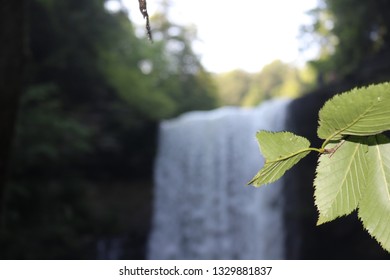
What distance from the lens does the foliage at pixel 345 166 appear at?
20cm

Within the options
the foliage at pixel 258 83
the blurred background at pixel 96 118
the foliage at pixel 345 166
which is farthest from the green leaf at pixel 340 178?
the foliage at pixel 258 83

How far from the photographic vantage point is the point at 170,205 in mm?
10375

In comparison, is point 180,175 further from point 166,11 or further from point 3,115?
point 166,11

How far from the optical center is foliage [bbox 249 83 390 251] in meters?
0.20

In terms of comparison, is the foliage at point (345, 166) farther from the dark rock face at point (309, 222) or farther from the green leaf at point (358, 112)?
the dark rock face at point (309, 222)

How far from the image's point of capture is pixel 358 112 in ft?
0.61

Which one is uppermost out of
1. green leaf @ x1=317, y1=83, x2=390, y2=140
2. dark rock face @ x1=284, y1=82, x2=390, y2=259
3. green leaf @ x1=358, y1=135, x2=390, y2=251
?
dark rock face @ x1=284, y1=82, x2=390, y2=259

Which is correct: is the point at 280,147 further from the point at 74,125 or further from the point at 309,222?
the point at 309,222

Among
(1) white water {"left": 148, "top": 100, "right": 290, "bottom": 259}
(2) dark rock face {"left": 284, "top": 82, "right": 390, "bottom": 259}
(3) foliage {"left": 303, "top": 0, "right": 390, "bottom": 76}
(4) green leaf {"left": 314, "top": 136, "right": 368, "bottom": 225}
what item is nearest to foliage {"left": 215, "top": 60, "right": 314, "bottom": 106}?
(3) foliage {"left": 303, "top": 0, "right": 390, "bottom": 76}

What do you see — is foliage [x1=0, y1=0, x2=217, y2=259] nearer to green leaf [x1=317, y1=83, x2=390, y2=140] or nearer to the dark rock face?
the dark rock face

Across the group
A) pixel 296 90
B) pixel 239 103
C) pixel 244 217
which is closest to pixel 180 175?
pixel 244 217

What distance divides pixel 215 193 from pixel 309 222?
87.6 inches

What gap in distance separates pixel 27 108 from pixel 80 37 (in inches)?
98.2

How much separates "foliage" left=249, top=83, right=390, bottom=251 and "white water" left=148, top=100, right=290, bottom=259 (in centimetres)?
900
